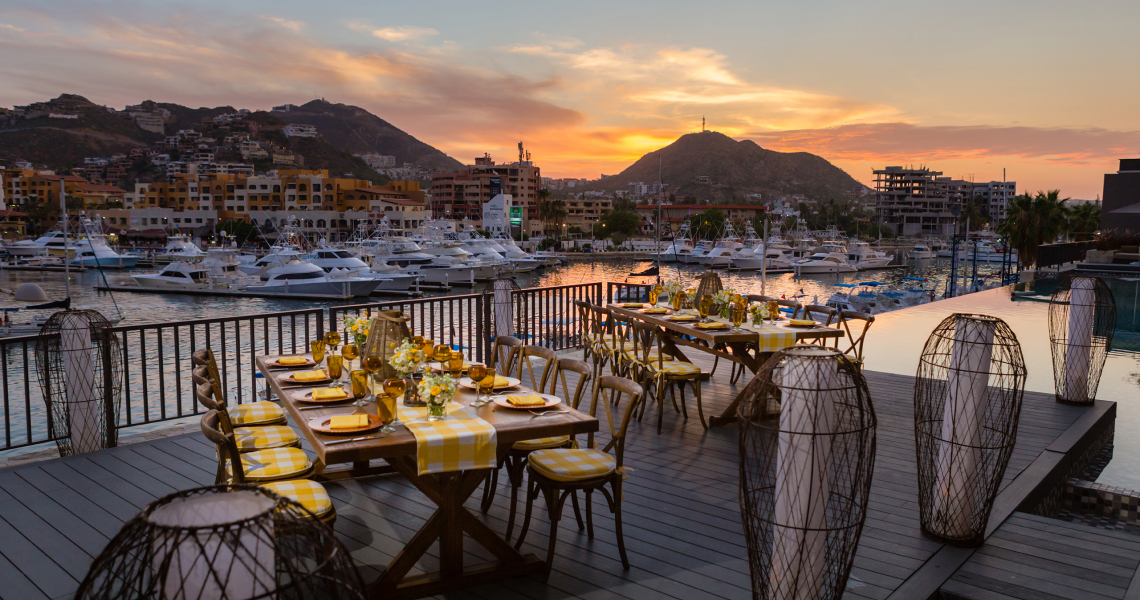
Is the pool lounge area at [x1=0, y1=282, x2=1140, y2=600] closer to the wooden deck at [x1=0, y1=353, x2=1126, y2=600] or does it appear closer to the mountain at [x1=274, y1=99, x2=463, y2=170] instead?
the wooden deck at [x1=0, y1=353, x2=1126, y2=600]

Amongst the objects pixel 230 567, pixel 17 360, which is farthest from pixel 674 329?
pixel 17 360

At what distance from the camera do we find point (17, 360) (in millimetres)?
27953

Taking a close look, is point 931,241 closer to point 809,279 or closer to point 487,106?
point 809,279

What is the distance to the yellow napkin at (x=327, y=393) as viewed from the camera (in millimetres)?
3400

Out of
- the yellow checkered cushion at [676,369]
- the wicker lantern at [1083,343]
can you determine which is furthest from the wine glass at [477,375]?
the wicker lantern at [1083,343]

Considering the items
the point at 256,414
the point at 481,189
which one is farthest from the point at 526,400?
the point at 481,189

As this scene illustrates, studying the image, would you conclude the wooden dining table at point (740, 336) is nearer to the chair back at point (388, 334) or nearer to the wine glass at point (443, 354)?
the wine glass at point (443, 354)

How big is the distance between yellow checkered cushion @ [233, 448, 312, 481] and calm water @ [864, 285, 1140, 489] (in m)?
5.54

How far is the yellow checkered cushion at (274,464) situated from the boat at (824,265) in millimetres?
59110

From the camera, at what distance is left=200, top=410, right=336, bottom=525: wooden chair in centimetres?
286

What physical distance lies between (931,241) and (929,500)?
9680 centimetres

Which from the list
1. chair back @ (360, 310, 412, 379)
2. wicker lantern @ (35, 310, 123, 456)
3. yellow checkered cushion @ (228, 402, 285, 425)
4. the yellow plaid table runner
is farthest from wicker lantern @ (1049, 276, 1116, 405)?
wicker lantern @ (35, 310, 123, 456)

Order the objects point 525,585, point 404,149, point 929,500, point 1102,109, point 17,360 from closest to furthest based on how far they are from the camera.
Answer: point 525,585 < point 929,500 < point 1102,109 < point 17,360 < point 404,149

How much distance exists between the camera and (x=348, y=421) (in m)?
2.95
